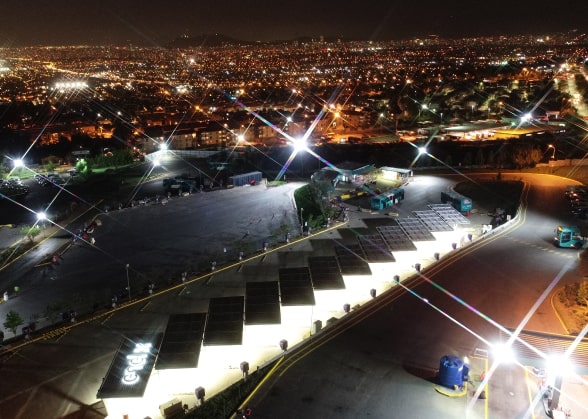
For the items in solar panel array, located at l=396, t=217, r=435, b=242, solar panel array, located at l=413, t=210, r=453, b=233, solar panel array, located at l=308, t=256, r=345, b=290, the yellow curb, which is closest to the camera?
the yellow curb

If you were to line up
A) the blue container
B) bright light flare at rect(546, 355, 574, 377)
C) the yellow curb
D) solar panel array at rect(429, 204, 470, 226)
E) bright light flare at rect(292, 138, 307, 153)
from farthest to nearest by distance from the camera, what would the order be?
1. bright light flare at rect(292, 138, 307, 153)
2. solar panel array at rect(429, 204, 470, 226)
3. the yellow curb
4. the blue container
5. bright light flare at rect(546, 355, 574, 377)

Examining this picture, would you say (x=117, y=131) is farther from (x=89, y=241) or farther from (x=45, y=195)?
(x=89, y=241)

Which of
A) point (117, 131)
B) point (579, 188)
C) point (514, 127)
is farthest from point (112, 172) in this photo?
point (514, 127)

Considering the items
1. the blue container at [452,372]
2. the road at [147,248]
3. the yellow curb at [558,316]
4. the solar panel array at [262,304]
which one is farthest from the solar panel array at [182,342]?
the yellow curb at [558,316]

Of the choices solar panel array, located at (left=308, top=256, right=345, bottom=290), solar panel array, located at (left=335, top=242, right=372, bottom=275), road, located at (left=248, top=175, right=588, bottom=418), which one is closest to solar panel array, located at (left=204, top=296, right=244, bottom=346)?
road, located at (left=248, top=175, right=588, bottom=418)

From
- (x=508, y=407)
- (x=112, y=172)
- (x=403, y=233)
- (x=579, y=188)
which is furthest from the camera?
(x=112, y=172)

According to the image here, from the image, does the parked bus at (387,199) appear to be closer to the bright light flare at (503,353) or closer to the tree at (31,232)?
the bright light flare at (503,353)

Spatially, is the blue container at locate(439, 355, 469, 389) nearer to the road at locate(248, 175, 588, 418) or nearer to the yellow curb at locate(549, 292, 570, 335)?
the road at locate(248, 175, 588, 418)
